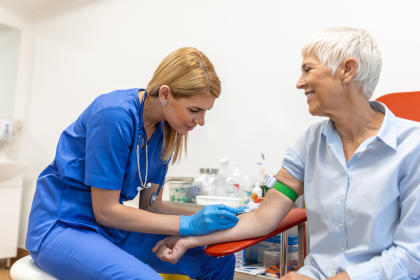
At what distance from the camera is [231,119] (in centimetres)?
243

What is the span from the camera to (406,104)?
1.46 metres

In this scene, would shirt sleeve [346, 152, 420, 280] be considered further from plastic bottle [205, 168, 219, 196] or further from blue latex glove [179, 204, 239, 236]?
plastic bottle [205, 168, 219, 196]

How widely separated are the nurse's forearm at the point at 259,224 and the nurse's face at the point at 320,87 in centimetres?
32

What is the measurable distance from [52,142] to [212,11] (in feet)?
6.19

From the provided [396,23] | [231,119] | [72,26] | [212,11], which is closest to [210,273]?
[231,119]

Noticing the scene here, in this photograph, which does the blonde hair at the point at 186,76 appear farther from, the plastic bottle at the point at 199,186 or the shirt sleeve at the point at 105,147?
the plastic bottle at the point at 199,186

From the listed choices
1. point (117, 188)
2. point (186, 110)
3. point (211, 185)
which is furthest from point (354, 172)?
point (211, 185)

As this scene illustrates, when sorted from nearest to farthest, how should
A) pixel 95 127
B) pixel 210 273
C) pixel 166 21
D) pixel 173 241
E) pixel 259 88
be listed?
pixel 95 127
pixel 173 241
pixel 210 273
pixel 259 88
pixel 166 21

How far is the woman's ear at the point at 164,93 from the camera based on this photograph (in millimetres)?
1341

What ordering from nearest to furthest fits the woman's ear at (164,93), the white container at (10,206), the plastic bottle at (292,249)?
the woman's ear at (164,93), the plastic bottle at (292,249), the white container at (10,206)

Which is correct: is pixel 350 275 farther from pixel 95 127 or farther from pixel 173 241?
pixel 95 127

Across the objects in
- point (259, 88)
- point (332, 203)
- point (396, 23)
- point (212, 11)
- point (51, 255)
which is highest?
point (212, 11)

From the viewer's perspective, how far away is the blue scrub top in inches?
48.8

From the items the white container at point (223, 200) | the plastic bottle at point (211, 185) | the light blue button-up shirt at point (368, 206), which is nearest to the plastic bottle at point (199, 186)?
the plastic bottle at point (211, 185)
